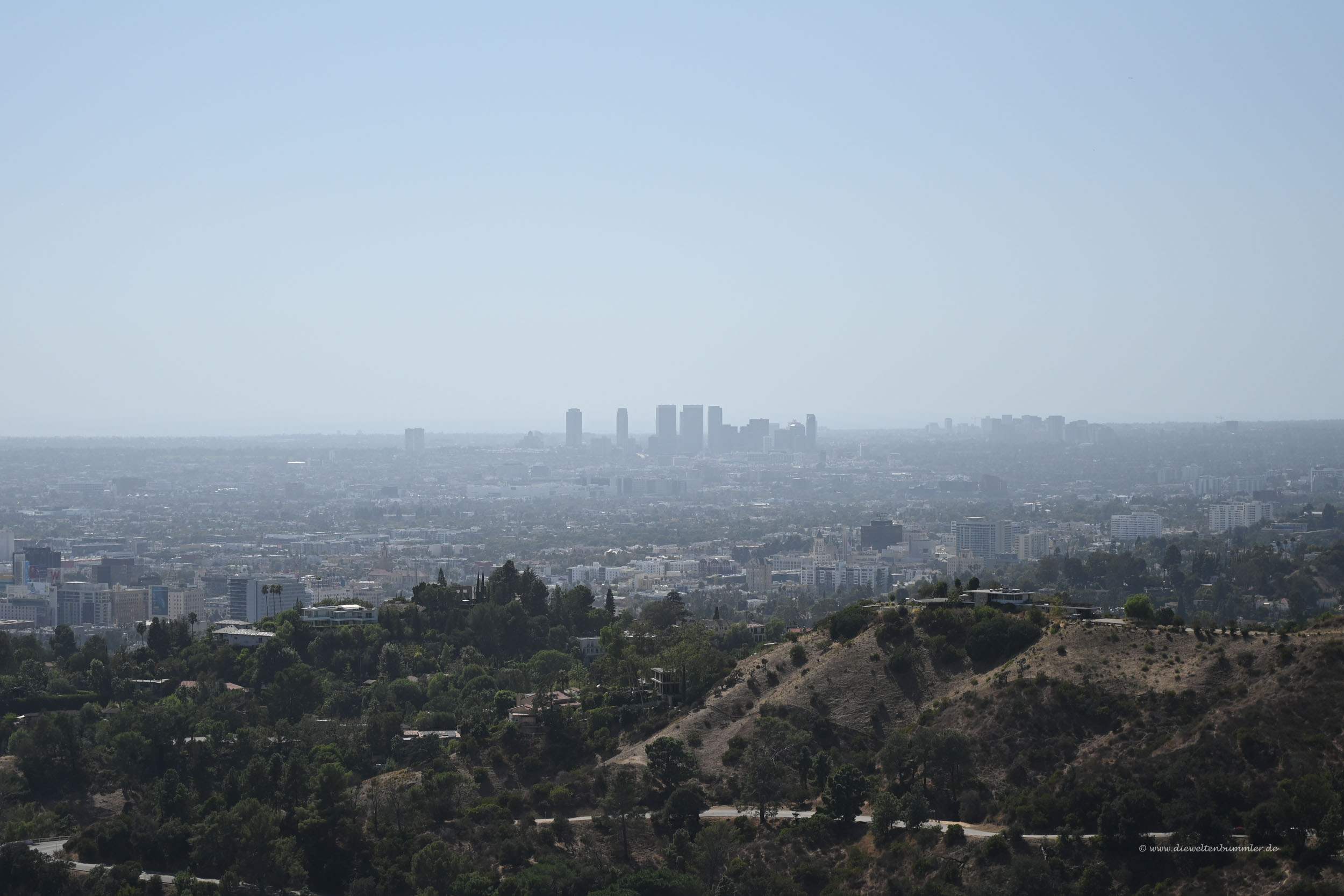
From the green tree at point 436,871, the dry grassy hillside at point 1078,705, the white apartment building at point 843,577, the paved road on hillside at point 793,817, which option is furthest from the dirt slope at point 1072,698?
the white apartment building at point 843,577

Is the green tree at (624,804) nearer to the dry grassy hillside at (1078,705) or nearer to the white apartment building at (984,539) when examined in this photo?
the dry grassy hillside at (1078,705)

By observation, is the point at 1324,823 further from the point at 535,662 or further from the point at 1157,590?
the point at 1157,590

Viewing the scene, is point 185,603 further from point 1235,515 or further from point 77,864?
point 1235,515

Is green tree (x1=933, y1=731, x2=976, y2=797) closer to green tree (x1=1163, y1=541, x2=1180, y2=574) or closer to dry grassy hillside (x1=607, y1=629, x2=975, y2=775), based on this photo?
dry grassy hillside (x1=607, y1=629, x2=975, y2=775)

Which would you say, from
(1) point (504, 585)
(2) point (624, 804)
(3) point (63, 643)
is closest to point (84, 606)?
(3) point (63, 643)

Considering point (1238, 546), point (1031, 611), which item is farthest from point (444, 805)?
point (1238, 546)
